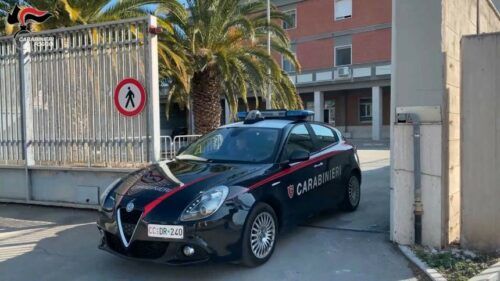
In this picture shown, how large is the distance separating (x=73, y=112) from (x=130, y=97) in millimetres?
1290

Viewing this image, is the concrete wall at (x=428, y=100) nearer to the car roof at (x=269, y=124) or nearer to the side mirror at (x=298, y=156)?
the side mirror at (x=298, y=156)

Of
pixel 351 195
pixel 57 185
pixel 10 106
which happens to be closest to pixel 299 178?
pixel 351 195

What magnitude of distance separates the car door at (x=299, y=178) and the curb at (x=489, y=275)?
6.87 feet

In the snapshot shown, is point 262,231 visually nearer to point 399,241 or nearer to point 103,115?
point 399,241

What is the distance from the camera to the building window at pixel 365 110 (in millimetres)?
35719

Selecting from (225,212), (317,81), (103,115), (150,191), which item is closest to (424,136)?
(225,212)

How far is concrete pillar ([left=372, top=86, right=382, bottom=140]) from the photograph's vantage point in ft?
105

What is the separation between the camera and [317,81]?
1377 inches

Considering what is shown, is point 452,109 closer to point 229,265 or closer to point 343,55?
point 229,265

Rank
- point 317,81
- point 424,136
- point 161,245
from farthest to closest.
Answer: point 317,81 < point 424,136 < point 161,245

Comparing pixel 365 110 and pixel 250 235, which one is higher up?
pixel 365 110

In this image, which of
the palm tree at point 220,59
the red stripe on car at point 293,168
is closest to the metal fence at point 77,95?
the red stripe on car at point 293,168

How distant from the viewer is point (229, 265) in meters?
5.11

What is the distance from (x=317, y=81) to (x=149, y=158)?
28.2 m
